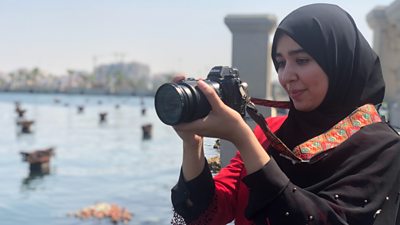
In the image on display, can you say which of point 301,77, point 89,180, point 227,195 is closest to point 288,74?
point 301,77

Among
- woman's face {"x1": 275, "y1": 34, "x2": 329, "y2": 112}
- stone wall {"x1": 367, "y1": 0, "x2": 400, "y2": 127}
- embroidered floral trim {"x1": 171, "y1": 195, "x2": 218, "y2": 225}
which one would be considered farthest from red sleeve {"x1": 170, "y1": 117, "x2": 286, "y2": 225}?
stone wall {"x1": 367, "y1": 0, "x2": 400, "y2": 127}

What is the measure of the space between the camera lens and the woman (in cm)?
4

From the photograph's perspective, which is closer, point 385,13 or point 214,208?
point 214,208

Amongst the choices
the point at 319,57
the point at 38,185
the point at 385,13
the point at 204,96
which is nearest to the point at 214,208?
the point at 204,96

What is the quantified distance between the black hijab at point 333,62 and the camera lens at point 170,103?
0.38 meters

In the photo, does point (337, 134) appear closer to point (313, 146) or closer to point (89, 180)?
point (313, 146)

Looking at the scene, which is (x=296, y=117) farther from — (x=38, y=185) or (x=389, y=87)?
(x=38, y=185)

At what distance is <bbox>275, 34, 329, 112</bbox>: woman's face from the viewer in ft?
4.05

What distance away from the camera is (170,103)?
110 centimetres

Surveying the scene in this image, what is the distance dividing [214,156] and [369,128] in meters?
0.56

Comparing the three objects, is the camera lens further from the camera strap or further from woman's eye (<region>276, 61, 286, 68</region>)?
woman's eye (<region>276, 61, 286, 68</region>)

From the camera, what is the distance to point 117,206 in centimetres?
783

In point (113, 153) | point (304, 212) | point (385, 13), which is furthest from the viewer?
point (113, 153)

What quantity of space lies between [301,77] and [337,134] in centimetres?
18
